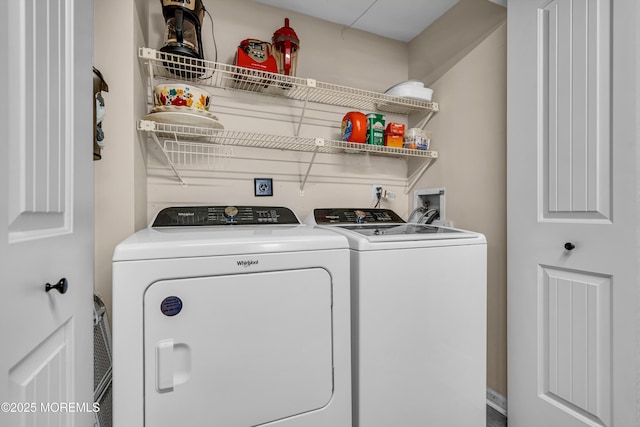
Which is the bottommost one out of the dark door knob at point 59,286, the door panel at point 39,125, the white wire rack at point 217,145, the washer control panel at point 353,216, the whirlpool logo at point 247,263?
the whirlpool logo at point 247,263

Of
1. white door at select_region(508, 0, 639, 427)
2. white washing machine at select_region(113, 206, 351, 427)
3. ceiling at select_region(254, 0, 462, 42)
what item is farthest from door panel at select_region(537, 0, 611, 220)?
white washing machine at select_region(113, 206, 351, 427)

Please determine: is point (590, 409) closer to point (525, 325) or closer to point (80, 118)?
point (525, 325)

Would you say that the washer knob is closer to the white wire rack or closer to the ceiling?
the white wire rack

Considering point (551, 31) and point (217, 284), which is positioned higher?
point (551, 31)

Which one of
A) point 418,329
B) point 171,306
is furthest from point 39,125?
point 418,329

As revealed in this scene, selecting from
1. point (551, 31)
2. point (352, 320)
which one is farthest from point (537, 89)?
point (352, 320)

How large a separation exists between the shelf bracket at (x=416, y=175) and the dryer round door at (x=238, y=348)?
1523 millimetres

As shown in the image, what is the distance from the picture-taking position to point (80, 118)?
730 millimetres

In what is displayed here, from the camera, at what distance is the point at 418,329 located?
1.30 metres

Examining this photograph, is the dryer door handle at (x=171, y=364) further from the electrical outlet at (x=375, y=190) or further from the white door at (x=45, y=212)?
the electrical outlet at (x=375, y=190)

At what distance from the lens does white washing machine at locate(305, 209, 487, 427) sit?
1215 millimetres

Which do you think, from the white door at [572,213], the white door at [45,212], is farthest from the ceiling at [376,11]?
the white door at [45,212]

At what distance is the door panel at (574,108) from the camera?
1.20 m

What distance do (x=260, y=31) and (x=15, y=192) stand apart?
6.38ft
